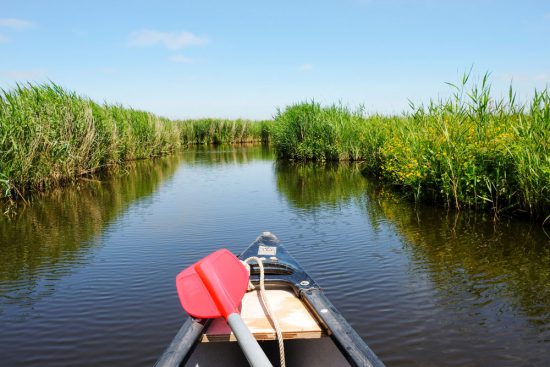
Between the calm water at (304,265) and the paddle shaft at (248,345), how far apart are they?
69.7 inches

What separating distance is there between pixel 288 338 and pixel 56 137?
12.4 m

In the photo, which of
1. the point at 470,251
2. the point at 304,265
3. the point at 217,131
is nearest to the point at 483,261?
the point at 470,251

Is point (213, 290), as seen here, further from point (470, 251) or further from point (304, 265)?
point (470, 251)

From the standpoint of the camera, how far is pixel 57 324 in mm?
4914

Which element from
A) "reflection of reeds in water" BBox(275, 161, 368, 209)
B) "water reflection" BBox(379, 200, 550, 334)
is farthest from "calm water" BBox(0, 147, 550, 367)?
"reflection of reeds in water" BBox(275, 161, 368, 209)

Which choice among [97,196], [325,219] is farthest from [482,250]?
[97,196]

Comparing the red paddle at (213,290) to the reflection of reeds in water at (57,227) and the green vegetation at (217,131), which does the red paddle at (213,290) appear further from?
the green vegetation at (217,131)

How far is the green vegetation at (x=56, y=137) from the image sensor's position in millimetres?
11312

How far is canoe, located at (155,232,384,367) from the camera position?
2.93 meters

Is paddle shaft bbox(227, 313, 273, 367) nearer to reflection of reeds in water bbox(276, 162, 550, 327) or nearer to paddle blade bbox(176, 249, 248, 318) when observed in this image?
paddle blade bbox(176, 249, 248, 318)

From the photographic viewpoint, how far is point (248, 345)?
2475 millimetres

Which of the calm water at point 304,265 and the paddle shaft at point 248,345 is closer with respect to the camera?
the paddle shaft at point 248,345

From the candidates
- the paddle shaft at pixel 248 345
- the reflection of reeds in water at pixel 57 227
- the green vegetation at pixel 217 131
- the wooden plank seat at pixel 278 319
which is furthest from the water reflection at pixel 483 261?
the green vegetation at pixel 217 131

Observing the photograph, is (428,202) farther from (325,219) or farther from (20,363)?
(20,363)
